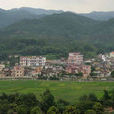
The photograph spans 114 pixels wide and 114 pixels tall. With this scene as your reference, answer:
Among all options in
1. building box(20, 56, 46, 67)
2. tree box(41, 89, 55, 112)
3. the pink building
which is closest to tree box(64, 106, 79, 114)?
tree box(41, 89, 55, 112)

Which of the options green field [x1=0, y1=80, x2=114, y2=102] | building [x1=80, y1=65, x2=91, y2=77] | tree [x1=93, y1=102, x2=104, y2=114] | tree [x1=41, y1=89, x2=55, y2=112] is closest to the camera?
tree [x1=93, y1=102, x2=104, y2=114]

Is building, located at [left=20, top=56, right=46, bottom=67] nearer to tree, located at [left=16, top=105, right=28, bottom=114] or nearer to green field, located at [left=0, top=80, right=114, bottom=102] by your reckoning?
green field, located at [left=0, top=80, right=114, bottom=102]

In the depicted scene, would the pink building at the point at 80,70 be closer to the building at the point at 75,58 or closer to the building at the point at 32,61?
the building at the point at 32,61

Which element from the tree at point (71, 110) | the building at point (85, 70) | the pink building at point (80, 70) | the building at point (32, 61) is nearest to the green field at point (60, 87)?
the building at point (85, 70)

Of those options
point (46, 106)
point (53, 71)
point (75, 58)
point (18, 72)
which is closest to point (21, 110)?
point (46, 106)

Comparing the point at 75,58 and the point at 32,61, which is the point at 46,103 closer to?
the point at 32,61

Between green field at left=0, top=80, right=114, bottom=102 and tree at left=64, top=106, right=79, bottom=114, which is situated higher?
green field at left=0, top=80, right=114, bottom=102

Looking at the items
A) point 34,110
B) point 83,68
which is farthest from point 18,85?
point 34,110
